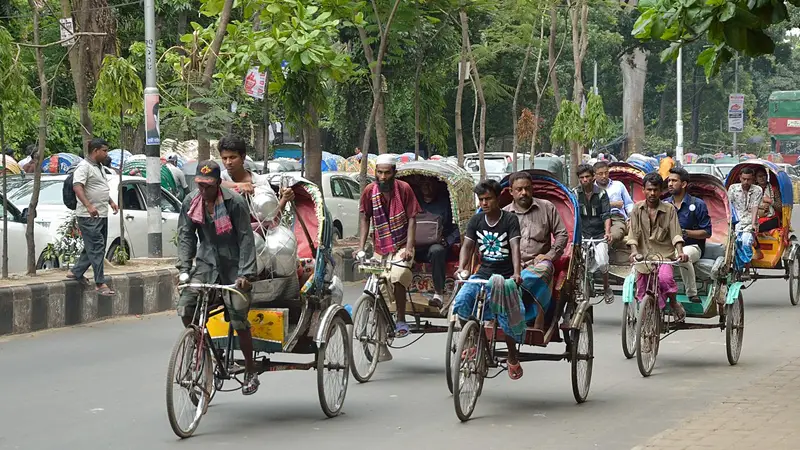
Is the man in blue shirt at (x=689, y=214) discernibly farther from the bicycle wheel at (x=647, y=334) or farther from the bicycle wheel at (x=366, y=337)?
the bicycle wheel at (x=366, y=337)

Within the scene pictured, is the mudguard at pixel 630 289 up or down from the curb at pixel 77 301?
up

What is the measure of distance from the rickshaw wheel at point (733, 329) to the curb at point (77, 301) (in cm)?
674

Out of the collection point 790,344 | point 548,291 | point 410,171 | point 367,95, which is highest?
point 367,95

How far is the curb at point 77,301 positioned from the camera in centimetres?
1266

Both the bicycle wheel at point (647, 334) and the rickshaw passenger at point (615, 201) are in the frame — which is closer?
the bicycle wheel at point (647, 334)

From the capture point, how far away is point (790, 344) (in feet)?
41.4

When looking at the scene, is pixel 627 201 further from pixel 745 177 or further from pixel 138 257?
pixel 138 257

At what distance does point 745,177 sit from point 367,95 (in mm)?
14212

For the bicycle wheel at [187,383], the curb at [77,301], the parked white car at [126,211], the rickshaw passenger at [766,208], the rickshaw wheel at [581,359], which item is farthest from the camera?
the parked white car at [126,211]

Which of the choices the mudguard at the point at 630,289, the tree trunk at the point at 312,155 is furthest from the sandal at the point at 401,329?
the tree trunk at the point at 312,155

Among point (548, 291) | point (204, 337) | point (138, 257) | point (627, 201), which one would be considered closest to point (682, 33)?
point (548, 291)

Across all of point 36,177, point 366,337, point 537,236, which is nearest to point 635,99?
point 36,177

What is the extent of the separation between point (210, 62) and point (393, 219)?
272 inches

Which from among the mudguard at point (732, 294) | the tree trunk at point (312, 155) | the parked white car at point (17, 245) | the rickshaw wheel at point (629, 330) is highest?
the tree trunk at point (312, 155)
